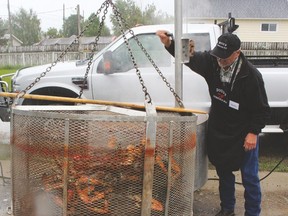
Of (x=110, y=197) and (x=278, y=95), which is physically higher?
(x=278, y=95)

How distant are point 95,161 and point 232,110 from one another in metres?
1.67

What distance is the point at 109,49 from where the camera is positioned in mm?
6156

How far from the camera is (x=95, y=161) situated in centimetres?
265

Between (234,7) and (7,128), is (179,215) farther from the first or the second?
(234,7)

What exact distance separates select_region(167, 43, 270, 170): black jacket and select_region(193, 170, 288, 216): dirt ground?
808mm

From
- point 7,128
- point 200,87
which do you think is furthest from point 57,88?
point 7,128

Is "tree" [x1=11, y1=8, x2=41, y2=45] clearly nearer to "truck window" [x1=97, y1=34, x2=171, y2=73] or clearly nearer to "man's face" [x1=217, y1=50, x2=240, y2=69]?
"truck window" [x1=97, y1=34, x2=171, y2=73]

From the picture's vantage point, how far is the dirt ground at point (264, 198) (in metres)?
4.41

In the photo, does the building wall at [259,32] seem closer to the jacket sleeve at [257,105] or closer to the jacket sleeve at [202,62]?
the jacket sleeve at [202,62]

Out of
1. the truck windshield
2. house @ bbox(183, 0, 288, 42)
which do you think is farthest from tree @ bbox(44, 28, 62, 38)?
the truck windshield

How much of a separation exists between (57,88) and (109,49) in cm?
107

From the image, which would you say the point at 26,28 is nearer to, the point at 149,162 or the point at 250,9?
the point at 250,9

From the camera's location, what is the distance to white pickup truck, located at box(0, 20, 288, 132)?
6.00m

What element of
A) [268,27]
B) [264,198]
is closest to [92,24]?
[264,198]
